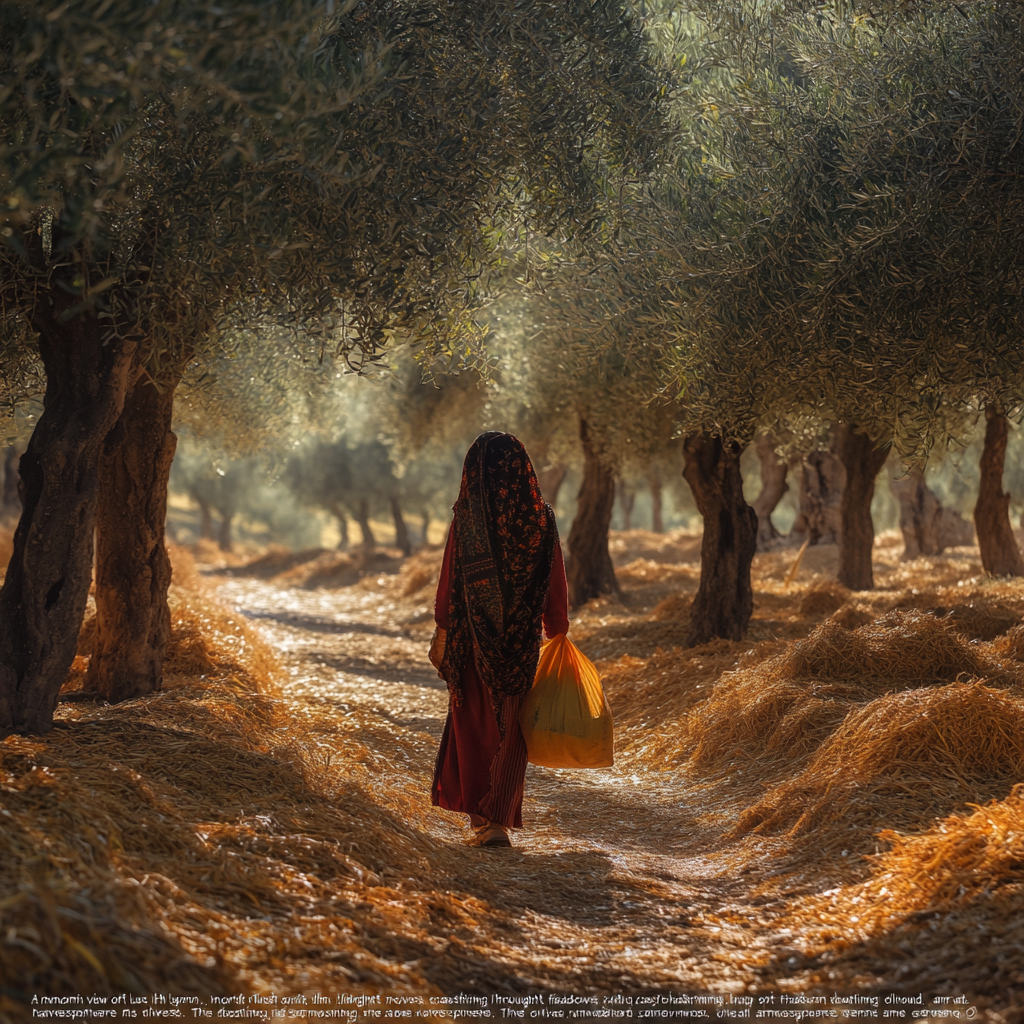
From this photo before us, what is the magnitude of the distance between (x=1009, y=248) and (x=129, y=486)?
6.99m

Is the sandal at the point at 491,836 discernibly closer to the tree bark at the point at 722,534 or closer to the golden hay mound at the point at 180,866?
the golden hay mound at the point at 180,866

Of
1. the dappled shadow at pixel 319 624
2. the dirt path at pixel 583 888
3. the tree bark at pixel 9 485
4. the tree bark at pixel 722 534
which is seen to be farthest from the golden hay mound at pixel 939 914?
the tree bark at pixel 9 485

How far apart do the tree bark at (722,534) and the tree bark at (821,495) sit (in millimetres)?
10193

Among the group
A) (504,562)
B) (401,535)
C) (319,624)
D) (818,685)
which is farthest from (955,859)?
(401,535)

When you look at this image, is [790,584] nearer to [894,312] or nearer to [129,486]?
[894,312]

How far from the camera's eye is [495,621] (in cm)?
545

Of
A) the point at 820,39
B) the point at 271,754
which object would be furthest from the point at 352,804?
the point at 820,39

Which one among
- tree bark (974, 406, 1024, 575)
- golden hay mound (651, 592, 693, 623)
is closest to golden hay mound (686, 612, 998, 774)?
golden hay mound (651, 592, 693, 623)

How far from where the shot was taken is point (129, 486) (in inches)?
279

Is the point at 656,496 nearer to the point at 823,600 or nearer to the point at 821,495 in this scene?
the point at 821,495

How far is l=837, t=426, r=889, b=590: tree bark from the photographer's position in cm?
1437

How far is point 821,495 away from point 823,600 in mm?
8749

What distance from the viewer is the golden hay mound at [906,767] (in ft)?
16.6

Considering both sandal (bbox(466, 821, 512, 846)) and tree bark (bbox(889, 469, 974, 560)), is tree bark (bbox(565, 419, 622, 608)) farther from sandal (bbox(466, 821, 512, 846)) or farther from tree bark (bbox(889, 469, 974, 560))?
sandal (bbox(466, 821, 512, 846))
